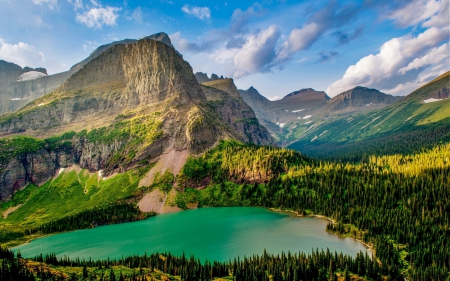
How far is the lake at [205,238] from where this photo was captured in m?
104

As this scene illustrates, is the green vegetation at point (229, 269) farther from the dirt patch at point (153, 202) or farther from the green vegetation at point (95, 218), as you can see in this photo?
the dirt patch at point (153, 202)

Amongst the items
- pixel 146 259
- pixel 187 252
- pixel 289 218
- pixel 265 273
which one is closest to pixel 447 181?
pixel 289 218

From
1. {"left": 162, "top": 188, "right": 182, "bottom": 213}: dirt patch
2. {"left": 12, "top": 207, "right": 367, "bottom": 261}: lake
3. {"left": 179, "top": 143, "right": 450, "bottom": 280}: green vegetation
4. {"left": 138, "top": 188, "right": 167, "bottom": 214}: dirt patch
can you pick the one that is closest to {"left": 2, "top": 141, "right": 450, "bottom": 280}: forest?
{"left": 179, "top": 143, "right": 450, "bottom": 280}: green vegetation

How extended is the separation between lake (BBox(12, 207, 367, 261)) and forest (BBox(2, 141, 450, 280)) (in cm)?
885

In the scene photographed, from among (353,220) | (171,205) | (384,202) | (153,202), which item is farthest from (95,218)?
(384,202)

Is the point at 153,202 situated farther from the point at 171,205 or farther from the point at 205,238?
the point at 205,238

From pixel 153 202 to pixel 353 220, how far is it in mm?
116449

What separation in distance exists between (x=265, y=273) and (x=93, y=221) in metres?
118

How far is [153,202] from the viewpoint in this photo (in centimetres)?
19250

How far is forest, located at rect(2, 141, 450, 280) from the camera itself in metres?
80.3

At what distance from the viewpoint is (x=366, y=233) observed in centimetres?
10981

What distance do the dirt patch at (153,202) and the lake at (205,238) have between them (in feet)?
64.7

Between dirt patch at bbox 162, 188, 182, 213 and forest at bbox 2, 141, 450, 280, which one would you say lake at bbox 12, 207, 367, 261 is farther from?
dirt patch at bbox 162, 188, 182, 213

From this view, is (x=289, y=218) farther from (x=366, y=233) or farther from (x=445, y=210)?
(x=445, y=210)
